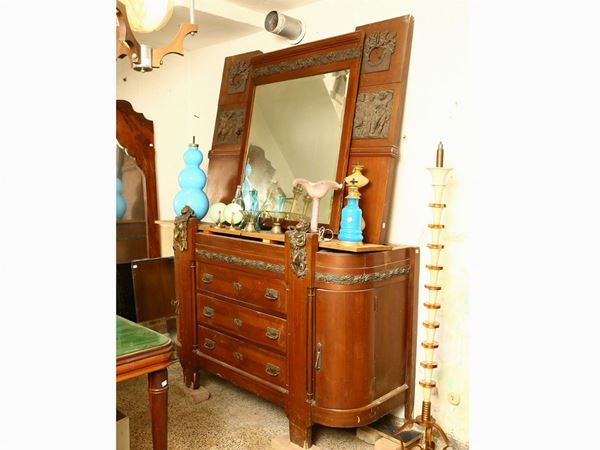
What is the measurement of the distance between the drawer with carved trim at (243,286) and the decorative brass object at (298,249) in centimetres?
18

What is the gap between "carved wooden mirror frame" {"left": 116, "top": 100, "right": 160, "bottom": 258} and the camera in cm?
428

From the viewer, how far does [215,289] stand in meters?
3.11

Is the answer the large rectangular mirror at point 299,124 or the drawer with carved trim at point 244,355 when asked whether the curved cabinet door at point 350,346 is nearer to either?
the drawer with carved trim at point 244,355

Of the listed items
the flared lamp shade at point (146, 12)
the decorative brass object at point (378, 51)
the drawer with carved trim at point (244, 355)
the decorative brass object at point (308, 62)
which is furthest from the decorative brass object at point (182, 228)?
the flared lamp shade at point (146, 12)

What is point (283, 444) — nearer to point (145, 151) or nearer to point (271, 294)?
point (271, 294)

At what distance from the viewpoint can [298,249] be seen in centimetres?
250

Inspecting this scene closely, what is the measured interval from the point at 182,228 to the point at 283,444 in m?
1.49

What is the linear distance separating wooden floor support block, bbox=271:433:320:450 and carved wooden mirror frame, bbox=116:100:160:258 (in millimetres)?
2309

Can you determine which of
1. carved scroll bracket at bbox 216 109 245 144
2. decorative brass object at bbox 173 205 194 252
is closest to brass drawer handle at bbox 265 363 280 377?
decorative brass object at bbox 173 205 194 252

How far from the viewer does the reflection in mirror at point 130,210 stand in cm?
425

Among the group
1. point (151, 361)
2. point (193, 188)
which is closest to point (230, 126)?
point (193, 188)

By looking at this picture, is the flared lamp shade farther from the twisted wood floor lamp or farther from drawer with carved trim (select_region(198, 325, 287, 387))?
drawer with carved trim (select_region(198, 325, 287, 387))
